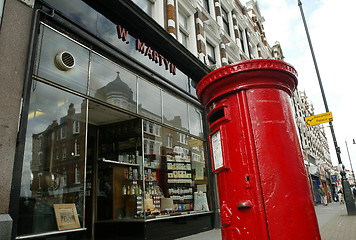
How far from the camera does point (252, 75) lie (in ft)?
7.67

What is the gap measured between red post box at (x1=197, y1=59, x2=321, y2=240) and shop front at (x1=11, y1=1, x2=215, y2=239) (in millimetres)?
3575

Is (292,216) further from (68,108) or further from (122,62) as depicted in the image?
(122,62)

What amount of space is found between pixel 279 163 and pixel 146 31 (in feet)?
23.1

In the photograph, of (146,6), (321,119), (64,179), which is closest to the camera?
(64,179)

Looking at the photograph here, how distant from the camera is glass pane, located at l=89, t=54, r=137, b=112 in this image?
6.32 meters

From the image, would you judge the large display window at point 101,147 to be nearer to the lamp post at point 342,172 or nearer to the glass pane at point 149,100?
the glass pane at point 149,100

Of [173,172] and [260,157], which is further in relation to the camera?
[173,172]

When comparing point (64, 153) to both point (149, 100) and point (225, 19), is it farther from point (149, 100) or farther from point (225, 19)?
point (225, 19)

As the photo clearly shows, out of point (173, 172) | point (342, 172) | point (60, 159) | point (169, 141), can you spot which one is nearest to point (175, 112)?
point (169, 141)

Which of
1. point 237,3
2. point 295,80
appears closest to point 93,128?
point 295,80

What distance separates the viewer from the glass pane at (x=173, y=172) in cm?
784

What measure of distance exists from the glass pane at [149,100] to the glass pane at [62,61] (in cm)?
197

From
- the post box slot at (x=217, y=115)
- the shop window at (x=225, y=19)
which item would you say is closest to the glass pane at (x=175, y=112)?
the post box slot at (x=217, y=115)

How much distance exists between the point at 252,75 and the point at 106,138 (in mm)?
6835
